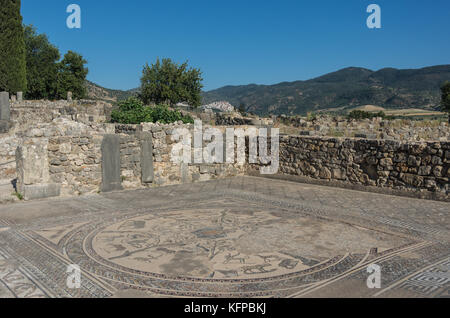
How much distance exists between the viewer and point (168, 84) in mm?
38750

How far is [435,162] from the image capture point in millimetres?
7961

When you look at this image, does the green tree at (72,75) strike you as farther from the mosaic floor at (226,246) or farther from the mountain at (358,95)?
the mosaic floor at (226,246)

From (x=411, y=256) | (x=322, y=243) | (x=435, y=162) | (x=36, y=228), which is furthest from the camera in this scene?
(x=435, y=162)

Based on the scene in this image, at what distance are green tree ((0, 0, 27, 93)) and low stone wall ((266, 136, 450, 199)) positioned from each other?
27403mm

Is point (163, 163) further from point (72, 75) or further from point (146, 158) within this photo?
A: point (72, 75)

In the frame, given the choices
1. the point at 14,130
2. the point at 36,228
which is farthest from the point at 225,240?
the point at 14,130

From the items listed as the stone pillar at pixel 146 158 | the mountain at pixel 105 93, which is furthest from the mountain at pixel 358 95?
the stone pillar at pixel 146 158

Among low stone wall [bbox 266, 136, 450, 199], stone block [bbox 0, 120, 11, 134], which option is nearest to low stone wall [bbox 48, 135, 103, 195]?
low stone wall [bbox 266, 136, 450, 199]

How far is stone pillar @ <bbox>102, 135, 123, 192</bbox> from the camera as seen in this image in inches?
365
